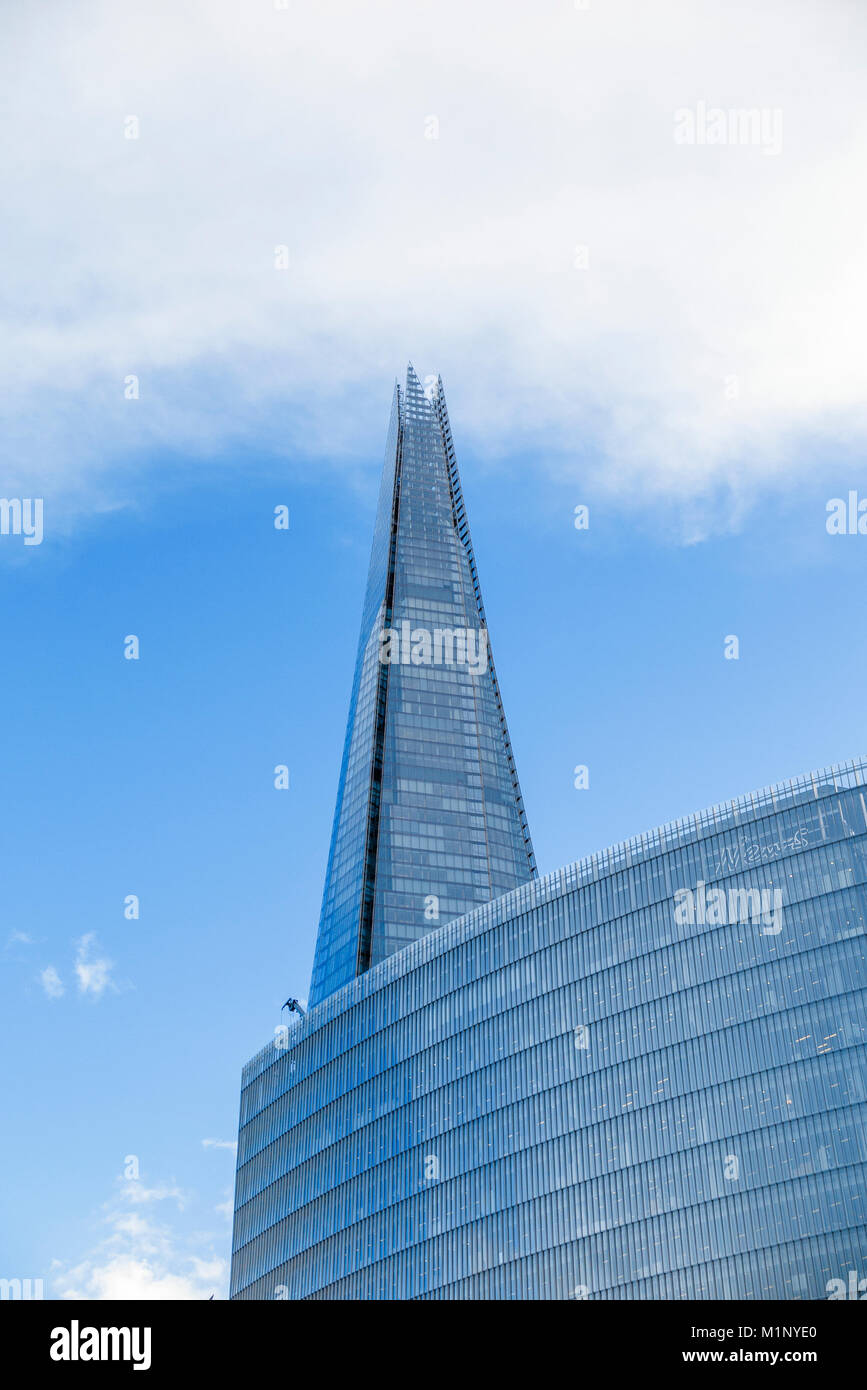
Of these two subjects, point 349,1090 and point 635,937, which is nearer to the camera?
point 635,937

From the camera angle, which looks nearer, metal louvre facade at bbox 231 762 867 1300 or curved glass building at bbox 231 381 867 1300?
metal louvre facade at bbox 231 762 867 1300

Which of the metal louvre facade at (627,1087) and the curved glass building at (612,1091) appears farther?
the curved glass building at (612,1091)

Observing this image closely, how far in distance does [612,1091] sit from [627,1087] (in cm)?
171

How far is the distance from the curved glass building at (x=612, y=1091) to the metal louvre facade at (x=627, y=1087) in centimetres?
19

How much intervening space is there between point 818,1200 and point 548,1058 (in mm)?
30391

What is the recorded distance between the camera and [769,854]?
11712 centimetres

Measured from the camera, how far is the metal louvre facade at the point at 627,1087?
107438 millimetres

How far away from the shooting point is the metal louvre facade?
107438mm

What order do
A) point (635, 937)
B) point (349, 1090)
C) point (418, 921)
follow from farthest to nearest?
point (418, 921) < point (349, 1090) < point (635, 937)

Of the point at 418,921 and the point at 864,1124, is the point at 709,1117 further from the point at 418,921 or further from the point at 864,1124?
the point at 418,921

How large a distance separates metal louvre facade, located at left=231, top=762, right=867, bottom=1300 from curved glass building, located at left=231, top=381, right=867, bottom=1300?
0.63 ft

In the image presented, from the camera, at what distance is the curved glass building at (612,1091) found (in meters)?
108

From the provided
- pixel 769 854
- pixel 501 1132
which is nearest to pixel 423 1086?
pixel 501 1132

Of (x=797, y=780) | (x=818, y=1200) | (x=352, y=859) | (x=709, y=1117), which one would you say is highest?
(x=352, y=859)
